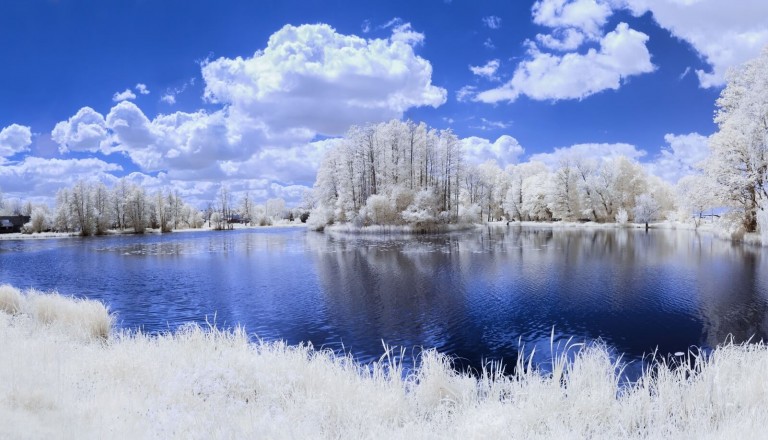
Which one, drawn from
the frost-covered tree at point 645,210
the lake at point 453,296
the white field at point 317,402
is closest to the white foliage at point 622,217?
the frost-covered tree at point 645,210

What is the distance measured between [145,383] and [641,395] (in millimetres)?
8972

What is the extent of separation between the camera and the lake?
15250 millimetres

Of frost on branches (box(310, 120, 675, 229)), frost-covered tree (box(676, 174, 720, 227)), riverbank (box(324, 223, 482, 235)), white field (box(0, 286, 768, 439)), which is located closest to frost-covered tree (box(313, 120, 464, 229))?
frost on branches (box(310, 120, 675, 229))

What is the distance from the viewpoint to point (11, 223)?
108438 millimetres

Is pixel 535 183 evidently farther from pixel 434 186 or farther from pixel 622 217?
pixel 434 186

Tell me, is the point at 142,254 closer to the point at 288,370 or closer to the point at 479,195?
the point at 288,370

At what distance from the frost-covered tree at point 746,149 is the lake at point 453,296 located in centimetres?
486

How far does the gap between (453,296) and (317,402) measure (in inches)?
570

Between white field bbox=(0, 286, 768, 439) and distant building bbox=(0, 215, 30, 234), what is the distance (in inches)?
4684

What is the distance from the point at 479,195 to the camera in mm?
100500

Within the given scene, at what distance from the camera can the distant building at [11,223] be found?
102 m

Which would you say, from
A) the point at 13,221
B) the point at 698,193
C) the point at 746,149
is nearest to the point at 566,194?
the point at 698,193

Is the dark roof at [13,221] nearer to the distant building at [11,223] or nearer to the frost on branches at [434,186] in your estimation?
the distant building at [11,223]

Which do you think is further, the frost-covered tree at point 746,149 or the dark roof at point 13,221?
the dark roof at point 13,221
